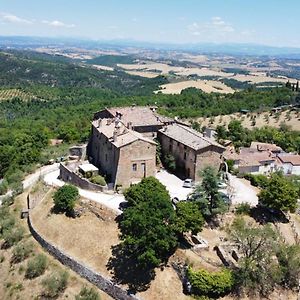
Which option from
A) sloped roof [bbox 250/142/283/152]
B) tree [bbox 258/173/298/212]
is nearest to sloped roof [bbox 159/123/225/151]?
tree [bbox 258/173/298/212]

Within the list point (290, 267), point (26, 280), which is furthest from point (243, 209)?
point (26, 280)

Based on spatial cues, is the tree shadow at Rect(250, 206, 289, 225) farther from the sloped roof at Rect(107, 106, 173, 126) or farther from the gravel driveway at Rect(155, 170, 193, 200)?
the sloped roof at Rect(107, 106, 173, 126)

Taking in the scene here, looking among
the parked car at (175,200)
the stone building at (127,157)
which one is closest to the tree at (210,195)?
the parked car at (175,200)

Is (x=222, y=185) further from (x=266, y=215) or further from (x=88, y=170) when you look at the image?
(x=88, y=170)

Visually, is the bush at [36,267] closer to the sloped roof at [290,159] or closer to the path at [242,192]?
the path at [242,192]

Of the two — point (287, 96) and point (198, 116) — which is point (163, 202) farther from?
point (287, 96)

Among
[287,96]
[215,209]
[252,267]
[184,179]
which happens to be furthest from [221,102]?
[252,267]
